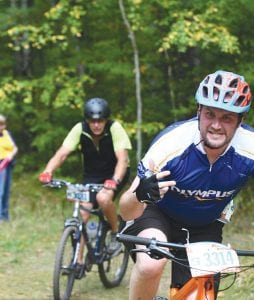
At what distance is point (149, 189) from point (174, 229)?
88 cm

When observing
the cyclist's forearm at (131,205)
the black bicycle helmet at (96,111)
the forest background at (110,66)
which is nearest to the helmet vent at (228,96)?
the cyclist's forearm at (131,205)

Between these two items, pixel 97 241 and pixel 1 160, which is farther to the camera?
pixel 1 160

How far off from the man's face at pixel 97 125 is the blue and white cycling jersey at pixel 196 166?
10.0 ft

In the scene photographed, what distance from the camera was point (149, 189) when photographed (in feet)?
10.2

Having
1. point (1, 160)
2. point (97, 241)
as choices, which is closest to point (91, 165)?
point (97, 241)

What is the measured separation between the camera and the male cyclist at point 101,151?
671cm

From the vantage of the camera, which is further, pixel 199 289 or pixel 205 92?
pixel 205 92

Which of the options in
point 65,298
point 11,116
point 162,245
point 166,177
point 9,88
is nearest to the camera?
point 162,245

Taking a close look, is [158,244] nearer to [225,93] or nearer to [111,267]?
[225,93]

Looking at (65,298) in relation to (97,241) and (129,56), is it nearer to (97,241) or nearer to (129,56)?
(97,241)

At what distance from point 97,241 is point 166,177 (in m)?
3.68

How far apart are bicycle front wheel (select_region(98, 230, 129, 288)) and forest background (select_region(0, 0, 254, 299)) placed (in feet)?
6.33

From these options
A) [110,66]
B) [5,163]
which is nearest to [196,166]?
[5,163]

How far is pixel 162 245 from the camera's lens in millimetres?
3127
